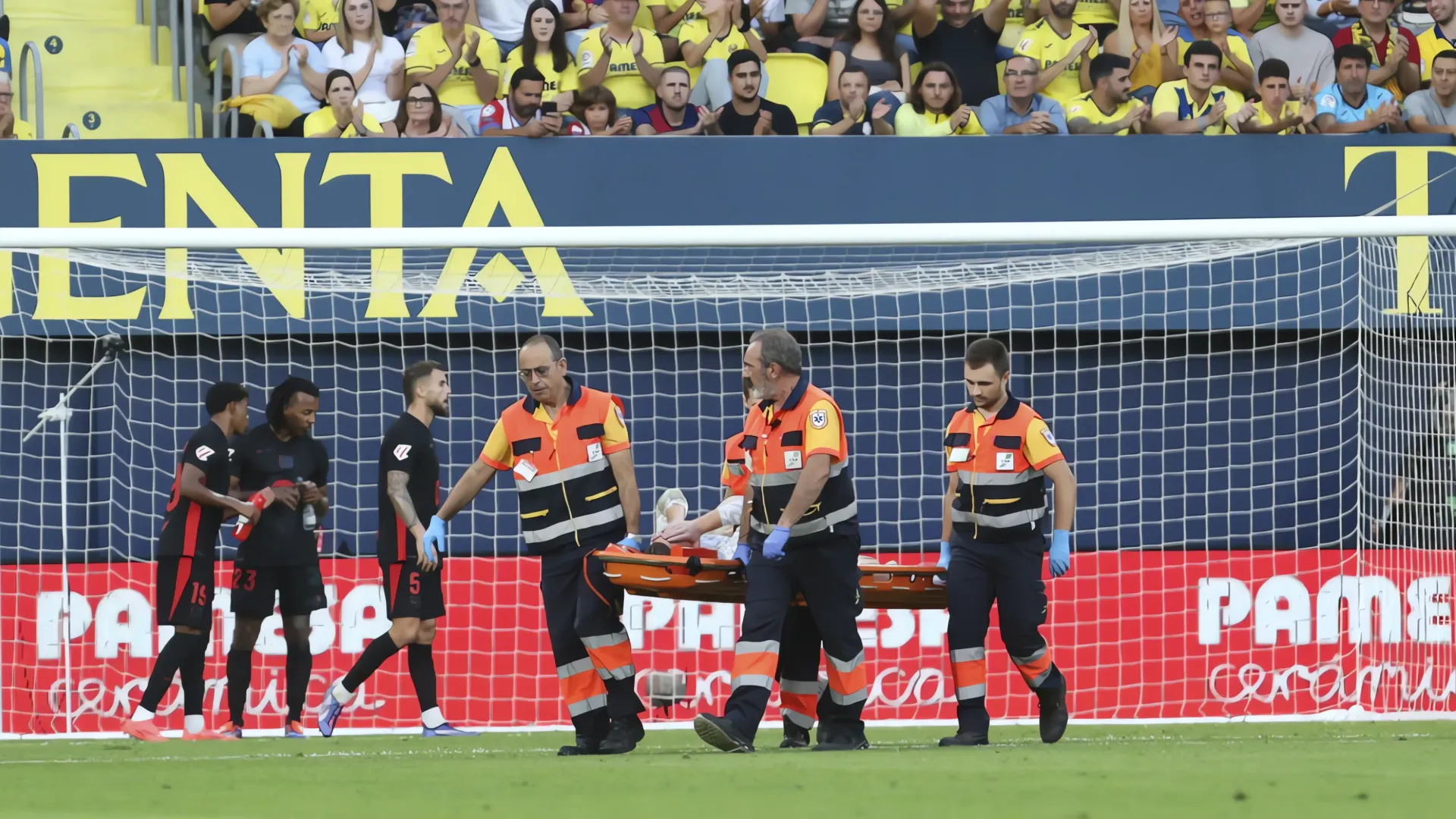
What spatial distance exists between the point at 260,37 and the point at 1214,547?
22.3 ft

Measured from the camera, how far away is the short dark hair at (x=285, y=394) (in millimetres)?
8508

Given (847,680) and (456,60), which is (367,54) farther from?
(847,680)

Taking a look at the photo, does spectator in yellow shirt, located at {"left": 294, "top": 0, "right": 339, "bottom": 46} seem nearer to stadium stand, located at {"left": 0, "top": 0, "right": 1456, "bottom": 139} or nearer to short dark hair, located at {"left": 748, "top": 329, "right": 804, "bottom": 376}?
stadium stand, located at {"left": 0, "top": 0, "right": 1456, "bottom": 139}

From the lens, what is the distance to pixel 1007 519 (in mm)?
6906

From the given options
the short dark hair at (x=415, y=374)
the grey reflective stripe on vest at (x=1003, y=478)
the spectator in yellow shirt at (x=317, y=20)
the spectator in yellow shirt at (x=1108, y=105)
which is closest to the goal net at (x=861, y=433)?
the spectator in yellow shirt at (x=1108, y=105)

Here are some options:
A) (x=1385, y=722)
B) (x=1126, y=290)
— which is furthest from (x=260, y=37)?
(x=1385, y=722)

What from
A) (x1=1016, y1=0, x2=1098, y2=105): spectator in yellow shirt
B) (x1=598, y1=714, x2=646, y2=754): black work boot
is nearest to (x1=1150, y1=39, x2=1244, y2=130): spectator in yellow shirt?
(x1=1016, y1=0, x2=1098, y2=105): spectator in yellow shirt

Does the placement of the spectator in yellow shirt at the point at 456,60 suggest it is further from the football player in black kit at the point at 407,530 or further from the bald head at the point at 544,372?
the bald head at the point at 544,372

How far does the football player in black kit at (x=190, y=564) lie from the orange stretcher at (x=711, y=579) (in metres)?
2.32

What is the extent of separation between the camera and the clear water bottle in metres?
8.52

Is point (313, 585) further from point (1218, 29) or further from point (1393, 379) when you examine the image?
point (1218, 29)

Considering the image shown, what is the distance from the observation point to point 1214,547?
10422mm

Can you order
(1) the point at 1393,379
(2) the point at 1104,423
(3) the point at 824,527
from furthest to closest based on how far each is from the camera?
(2) the point at 1104,423 < (1) the point at 1393,379 < (3) the point at 824,527

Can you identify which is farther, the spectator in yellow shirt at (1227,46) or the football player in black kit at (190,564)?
the spectator in yellow shirt at (1227,46)
